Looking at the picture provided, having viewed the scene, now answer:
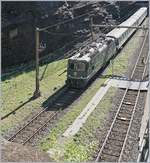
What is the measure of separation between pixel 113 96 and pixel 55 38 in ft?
76.7

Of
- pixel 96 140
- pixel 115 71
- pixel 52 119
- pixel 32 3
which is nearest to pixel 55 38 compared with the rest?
pixel 32 3

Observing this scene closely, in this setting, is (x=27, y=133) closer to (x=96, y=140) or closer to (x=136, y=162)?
(x=96, y=140)

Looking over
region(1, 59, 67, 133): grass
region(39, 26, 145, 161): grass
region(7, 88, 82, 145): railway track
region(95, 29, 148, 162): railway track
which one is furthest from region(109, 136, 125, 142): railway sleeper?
region(1, 59, 67, 133): grass

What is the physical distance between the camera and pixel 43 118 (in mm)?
29875

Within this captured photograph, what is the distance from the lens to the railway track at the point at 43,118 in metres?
26.6

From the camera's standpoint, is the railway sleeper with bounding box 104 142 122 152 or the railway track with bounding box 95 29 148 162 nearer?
the railway track with bounding box 95 29 148 162

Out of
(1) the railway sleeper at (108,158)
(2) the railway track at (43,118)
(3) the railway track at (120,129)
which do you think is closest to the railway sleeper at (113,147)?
(3) the railway track at (120,129)

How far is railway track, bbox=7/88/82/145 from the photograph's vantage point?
87.1 ft

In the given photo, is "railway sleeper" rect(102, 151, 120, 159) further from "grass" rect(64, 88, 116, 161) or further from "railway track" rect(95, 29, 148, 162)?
"grass" rect(64, 88, 116, 161)

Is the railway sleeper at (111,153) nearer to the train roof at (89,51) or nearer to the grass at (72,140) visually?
the grass at (72,140)

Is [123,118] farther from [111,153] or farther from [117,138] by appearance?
[111,153]

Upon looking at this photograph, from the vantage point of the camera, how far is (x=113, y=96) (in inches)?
1362

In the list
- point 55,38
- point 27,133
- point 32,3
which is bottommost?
point 27,133

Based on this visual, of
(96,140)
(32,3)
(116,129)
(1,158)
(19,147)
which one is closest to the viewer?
(1,158)
